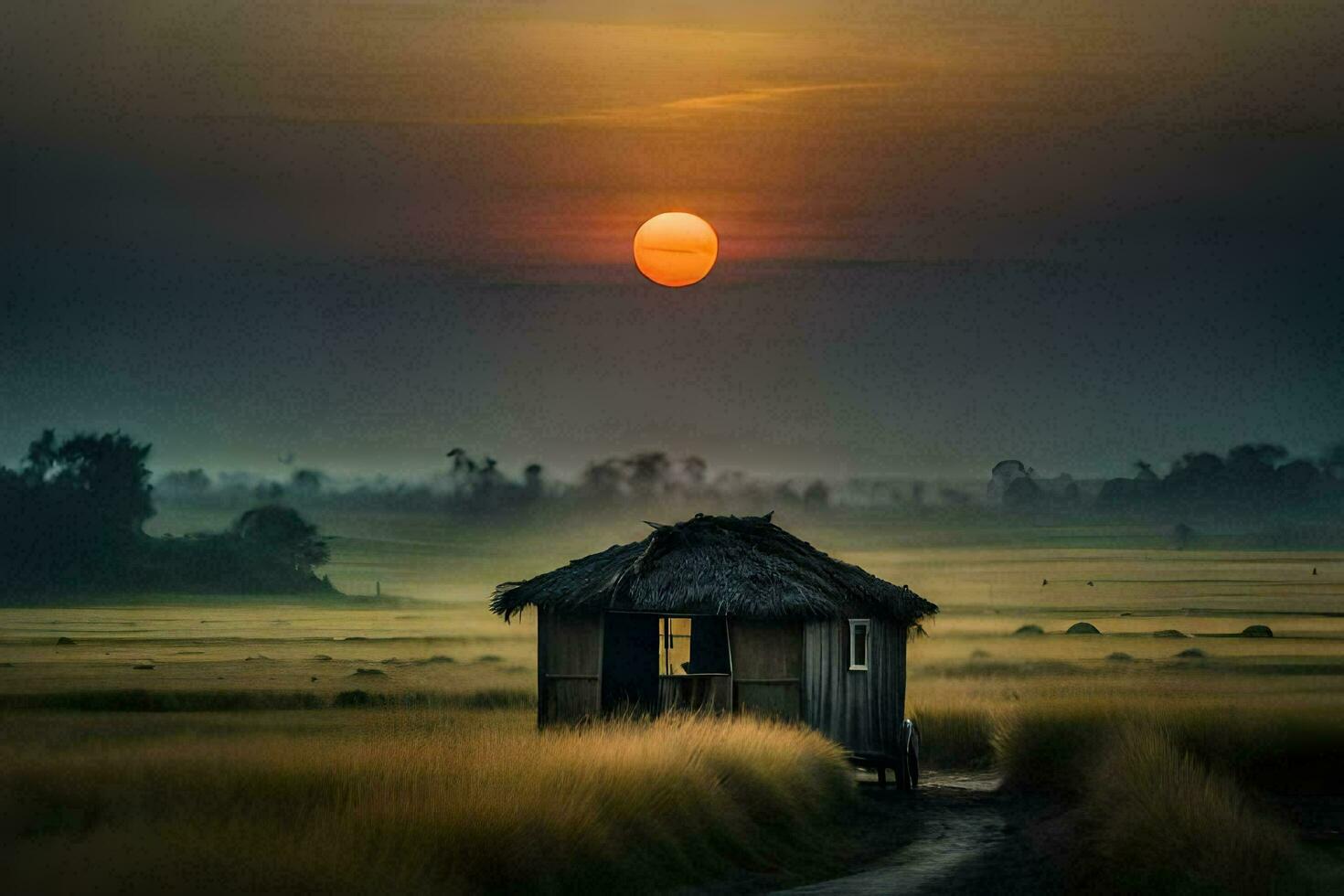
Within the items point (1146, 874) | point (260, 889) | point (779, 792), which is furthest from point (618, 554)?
point (260, 889)

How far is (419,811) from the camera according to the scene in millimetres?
16484

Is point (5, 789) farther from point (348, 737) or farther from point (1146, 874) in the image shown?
point (1146, 874)

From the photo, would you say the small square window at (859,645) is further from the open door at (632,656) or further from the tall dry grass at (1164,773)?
the open door at (632,656)

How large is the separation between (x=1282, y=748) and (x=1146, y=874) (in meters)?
17.6

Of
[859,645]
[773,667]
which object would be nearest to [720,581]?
[773,667]

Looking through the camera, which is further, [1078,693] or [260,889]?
[1078,693]

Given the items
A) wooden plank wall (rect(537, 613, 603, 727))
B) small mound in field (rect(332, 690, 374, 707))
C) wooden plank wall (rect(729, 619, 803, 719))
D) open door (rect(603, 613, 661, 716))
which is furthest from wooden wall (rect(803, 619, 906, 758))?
small mound in field (rect(332, 690, 374, 707))

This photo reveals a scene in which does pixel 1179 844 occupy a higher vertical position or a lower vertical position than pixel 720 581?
lower

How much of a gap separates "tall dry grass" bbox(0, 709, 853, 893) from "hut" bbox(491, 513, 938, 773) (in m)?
4.07

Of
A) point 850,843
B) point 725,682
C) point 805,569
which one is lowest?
point 850,843

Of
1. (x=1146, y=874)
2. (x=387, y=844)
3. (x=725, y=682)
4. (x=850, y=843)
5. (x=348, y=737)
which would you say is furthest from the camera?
(x=725, y=682)

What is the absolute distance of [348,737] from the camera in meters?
26.9

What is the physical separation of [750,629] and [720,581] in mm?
1108

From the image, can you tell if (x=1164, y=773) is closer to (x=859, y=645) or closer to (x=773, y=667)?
(x=859, y=645)
